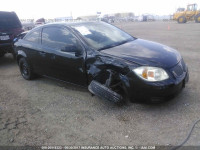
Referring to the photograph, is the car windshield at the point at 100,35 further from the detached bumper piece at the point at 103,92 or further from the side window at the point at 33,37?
the side window at the point at 33,37

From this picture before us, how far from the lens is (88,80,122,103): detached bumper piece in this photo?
322 cm

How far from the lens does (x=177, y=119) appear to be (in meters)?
3.04

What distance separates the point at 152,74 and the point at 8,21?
654 cm

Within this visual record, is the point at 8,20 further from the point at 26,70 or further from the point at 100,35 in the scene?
the point at 100,35

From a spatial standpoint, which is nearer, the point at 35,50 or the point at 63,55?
the point at 63,55

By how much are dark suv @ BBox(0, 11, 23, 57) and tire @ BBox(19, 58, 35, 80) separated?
2069mm

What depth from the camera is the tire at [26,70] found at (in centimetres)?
515

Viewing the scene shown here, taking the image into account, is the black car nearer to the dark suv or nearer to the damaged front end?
the damaged front end

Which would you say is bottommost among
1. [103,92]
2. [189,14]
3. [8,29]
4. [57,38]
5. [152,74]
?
[103,92]

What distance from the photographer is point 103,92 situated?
132 inches

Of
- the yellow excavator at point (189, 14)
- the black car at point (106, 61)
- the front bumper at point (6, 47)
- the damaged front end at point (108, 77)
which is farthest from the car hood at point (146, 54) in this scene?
the yellow excavator at point (189, 14)

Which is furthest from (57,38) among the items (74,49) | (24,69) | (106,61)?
(24,69)

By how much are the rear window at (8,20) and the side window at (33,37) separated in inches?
107

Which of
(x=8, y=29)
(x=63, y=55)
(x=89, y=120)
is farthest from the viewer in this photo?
(x=8, y=29)
